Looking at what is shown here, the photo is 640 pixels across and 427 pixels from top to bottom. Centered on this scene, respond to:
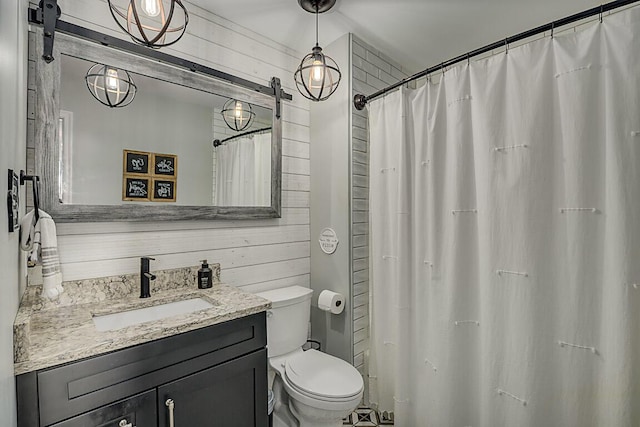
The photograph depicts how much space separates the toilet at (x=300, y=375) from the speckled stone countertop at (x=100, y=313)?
1.17 feet

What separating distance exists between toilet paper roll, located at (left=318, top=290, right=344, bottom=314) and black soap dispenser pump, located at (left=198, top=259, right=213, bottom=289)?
2.40 ft

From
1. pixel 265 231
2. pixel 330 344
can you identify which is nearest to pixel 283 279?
pixel 265 231

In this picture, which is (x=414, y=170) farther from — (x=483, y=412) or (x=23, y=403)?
(x=23, y=403)

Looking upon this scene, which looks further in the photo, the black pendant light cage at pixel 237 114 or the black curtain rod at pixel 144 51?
the black pendant light cage at pixel 237 114

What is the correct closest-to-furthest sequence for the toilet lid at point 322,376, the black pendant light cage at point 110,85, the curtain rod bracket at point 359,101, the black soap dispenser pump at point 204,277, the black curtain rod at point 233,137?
the black pendant light cage at point 110,85, the toilet lid at point 322,376, the black soap dispenser pump at point 204,277, the black curtain rod at point 233,137, the curtain rod bracket at point 359,101

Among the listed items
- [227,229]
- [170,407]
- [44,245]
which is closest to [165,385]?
[170,407]

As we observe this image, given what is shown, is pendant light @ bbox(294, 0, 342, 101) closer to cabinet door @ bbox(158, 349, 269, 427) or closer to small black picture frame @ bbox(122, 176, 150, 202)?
small black picture frame @ bbox(122, 176, 150, 202)

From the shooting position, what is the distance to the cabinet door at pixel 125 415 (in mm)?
1082

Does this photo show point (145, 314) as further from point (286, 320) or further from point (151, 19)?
point (151, 19)

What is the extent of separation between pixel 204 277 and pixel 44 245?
768 mm

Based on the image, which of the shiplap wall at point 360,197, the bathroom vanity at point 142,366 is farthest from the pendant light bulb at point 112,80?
the shiplap wall at point 360,197

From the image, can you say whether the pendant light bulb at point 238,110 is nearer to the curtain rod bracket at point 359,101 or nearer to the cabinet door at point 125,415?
the curtain rod bracket at point 359,101

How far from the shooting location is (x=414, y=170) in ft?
6.03

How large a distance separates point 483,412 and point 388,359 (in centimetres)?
59
